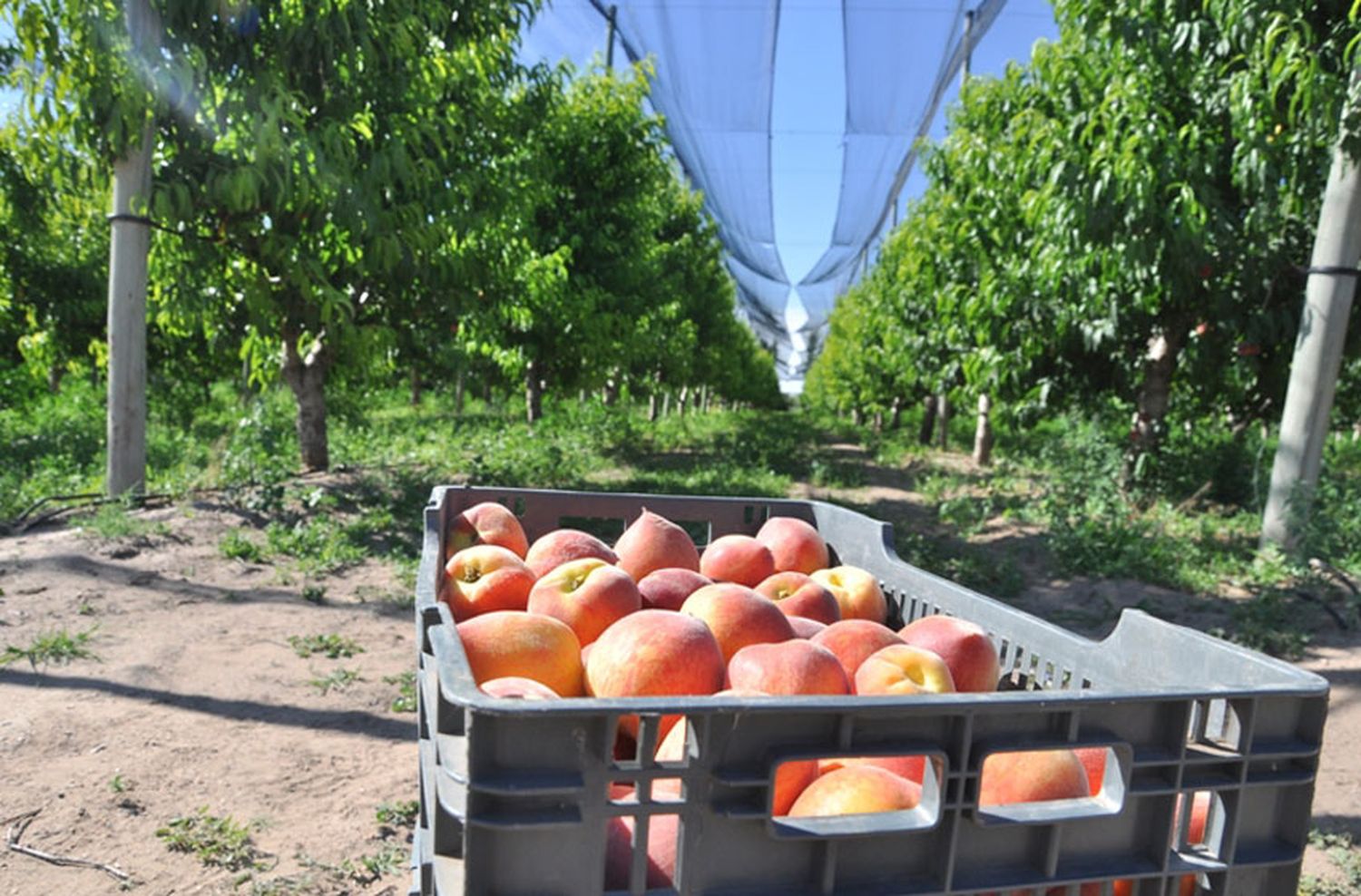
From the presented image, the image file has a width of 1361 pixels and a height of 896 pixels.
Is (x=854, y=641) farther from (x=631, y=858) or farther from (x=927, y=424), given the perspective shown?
(x=927, y=424)

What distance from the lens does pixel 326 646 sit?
3895 millimetres

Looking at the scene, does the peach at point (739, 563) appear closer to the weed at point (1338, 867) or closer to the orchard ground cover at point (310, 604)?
the orchard ground cover at point (310, 604)

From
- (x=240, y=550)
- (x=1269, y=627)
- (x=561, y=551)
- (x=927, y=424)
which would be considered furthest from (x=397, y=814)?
(x=927, y=424)

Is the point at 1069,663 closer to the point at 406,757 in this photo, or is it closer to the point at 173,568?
the point at 406,757

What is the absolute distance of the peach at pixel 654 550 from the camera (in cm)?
194

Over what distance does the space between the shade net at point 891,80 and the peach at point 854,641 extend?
10.6m

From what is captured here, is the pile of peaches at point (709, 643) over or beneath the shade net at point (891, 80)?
beneath

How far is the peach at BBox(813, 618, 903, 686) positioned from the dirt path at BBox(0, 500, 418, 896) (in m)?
1.44

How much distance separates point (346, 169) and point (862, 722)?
17.5 feet

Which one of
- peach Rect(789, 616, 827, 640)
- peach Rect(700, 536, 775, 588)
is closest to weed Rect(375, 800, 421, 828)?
peach Rect(700, 536, 775, 588)

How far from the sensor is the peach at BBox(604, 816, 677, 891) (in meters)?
0.96

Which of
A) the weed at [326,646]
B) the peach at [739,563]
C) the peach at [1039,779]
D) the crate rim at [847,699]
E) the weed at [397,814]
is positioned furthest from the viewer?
the weed at [326,646]

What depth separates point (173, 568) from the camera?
4820mm

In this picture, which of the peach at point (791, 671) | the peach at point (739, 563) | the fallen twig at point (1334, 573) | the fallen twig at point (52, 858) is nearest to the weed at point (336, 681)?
the fallen twig at point (52, 858)
